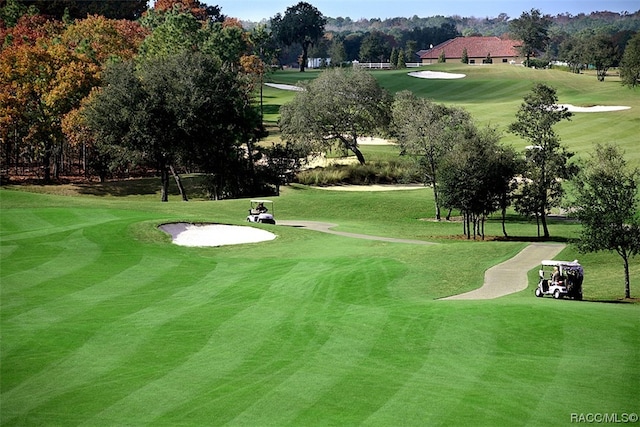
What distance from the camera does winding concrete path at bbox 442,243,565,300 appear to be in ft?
107

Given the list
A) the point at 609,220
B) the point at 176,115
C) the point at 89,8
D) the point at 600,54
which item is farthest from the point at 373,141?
the point at 89,8

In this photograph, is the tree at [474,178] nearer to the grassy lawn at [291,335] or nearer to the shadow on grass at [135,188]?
the grassy lawn at [291,335]

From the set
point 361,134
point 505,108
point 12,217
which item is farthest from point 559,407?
point 505,108

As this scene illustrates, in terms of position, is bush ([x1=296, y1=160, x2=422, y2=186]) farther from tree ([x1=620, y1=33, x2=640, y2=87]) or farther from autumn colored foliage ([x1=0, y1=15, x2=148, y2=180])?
tree ([x1=620, y1=33, x2=640, y2=87])

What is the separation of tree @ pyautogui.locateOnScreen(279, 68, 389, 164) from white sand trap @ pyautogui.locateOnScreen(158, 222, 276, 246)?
140ft

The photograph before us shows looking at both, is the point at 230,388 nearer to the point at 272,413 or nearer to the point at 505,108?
the point at 272,413

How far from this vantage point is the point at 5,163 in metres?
91.6

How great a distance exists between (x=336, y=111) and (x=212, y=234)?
46.3m

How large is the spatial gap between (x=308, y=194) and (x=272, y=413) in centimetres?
5417

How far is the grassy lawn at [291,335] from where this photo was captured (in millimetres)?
18797

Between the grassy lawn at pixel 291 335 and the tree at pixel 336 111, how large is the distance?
44890 millimetres

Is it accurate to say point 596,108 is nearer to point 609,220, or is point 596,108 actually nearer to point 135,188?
point 135,188

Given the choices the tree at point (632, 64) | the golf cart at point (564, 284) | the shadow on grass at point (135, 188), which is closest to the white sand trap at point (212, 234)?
the golf cart at point (564, 284)

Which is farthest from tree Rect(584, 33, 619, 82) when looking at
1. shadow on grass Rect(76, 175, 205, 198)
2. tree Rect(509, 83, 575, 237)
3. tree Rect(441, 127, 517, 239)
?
tree Rect(441, 127, 517, 239)
